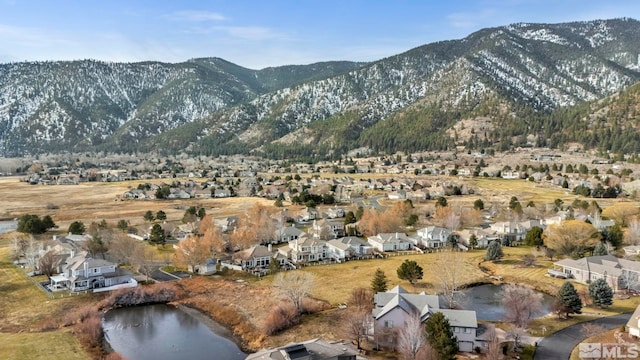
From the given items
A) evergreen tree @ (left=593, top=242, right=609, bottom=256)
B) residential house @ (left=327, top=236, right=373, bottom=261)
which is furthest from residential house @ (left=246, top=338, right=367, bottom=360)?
evergreen tree @ (left=593, top=242, right=609, bottom=256)

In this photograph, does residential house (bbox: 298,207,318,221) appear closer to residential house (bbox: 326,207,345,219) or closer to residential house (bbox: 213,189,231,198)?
residential house (bbox: 326,207,345,219)

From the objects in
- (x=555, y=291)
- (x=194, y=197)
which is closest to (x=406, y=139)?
(x=194, y=197)

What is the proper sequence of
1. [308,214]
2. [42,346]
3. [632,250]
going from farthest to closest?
[308,214] < [632,250] < [42,346]

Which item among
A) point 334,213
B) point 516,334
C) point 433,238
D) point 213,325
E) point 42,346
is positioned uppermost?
point 516,334

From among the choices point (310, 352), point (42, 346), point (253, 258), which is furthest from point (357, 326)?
point (253, 258)

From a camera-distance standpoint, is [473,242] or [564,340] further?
[473,242]

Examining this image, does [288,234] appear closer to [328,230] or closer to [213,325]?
[328,230]
